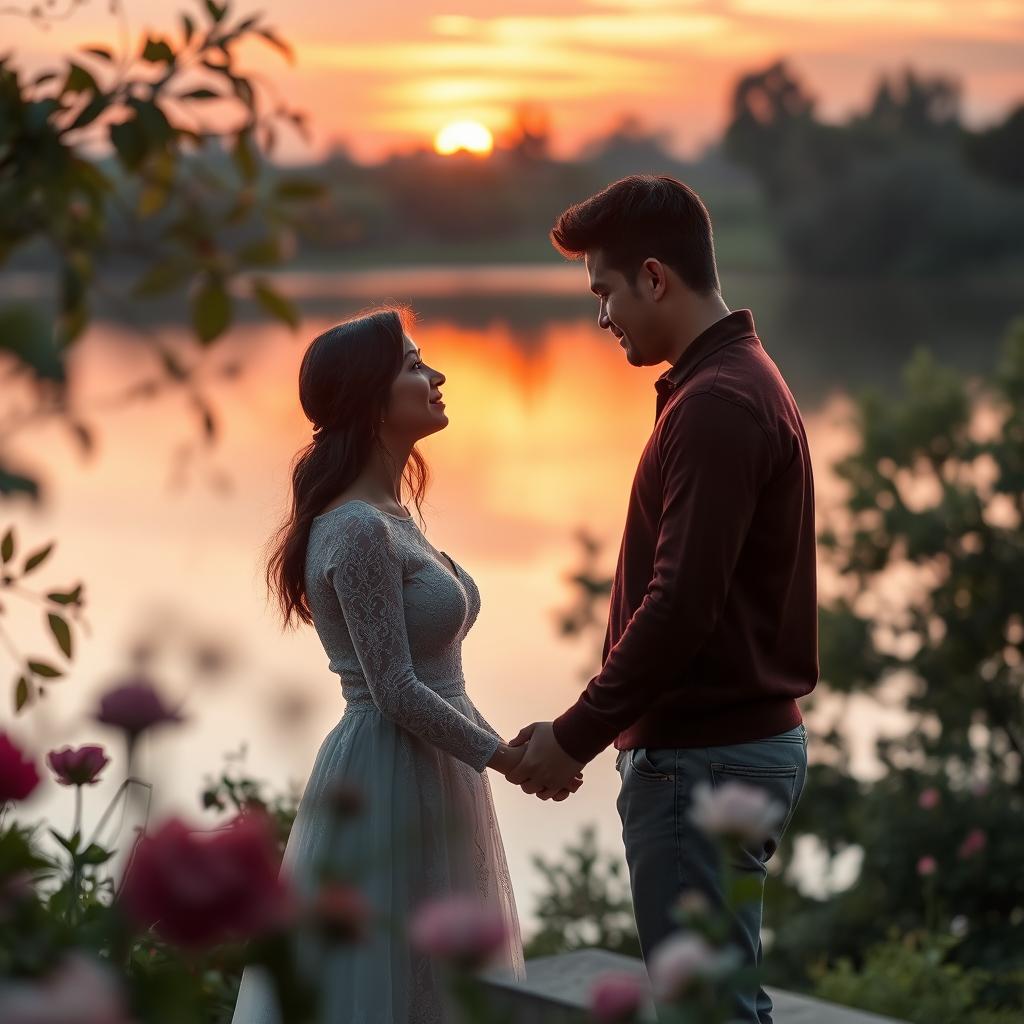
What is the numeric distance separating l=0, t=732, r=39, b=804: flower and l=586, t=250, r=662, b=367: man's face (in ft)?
5.07

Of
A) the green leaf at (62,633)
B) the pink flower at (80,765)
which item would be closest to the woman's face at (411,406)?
the pink flower at (80,765)

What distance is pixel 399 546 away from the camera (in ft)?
8.55

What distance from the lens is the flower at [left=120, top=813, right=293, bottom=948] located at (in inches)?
30.4

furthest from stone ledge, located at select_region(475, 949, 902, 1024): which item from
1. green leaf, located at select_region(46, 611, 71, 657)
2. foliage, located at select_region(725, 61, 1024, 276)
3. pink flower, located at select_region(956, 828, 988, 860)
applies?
foliage, located at select_region(725, 61, 1024, 276)

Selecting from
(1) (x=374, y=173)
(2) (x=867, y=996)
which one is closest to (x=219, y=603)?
(2) (x=867, y=996)

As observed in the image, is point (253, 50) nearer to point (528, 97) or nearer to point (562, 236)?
point (562, 236)

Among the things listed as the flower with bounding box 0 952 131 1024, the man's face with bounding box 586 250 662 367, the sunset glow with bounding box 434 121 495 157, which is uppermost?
the sunset glow with bounding box 434 121 495 157

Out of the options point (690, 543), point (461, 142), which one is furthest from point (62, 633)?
point (461, 142)

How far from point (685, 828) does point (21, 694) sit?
3.78 ft

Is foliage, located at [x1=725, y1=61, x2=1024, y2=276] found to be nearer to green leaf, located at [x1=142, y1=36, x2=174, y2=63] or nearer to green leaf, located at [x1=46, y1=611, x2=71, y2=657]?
green leaf, located at [x1=46, y1=611, x2=71, y2=657]

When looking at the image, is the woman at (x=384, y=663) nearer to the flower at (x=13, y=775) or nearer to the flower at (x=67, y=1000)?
the flower at (x=13, y=775)

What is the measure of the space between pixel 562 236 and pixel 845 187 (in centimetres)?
1411

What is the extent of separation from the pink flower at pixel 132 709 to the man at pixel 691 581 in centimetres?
124

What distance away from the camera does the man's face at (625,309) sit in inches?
97.7
